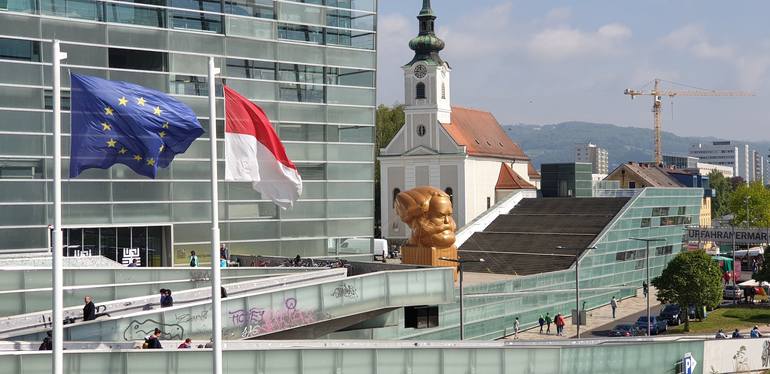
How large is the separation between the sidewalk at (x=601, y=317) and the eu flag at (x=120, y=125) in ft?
127

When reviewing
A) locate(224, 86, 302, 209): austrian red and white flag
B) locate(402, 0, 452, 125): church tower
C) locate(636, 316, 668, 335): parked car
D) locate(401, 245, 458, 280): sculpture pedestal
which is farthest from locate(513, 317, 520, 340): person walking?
locate(402, 0, 452, 125): church tower

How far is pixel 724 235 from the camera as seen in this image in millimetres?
90125

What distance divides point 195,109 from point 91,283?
48.0ft

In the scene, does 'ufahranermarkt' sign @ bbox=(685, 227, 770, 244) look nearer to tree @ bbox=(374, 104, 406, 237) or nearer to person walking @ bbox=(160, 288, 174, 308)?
tree @ bbox=(374, 104, 406, 237)

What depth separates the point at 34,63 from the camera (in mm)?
41188

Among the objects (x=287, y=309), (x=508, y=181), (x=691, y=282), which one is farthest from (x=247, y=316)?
(x=508, y=181)

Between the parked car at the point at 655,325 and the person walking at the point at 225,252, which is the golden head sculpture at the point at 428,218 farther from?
the person walking at the point at 225,252

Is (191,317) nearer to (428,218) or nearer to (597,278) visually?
(428,218)

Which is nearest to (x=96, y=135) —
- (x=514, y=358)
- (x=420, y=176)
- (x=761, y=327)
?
(x=514, y=358)

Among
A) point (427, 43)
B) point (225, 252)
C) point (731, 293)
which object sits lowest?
point (731, 293)

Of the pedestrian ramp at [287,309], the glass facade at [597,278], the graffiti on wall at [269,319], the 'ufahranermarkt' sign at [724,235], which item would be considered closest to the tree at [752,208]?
the 'ufahranermarkt' sign at [724,235]

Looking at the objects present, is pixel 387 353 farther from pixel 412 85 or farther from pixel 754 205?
pixel 754 205

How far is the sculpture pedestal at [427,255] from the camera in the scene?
5919 cm

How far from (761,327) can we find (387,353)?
37.9m
